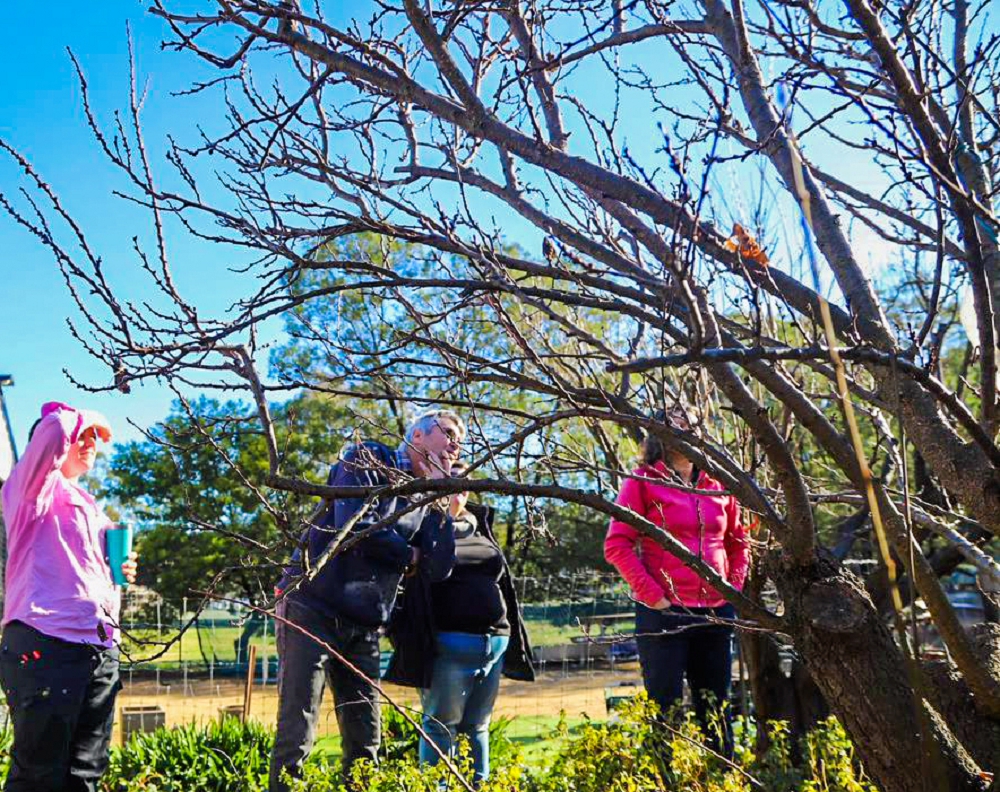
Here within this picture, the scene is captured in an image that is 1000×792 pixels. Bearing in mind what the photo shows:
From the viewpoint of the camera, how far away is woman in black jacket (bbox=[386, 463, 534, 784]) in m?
3.74

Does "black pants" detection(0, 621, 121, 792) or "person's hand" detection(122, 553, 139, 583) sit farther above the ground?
"person's hand" detection(122, 553, 139, 583)

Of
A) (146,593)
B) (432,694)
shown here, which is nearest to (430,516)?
(432,694)

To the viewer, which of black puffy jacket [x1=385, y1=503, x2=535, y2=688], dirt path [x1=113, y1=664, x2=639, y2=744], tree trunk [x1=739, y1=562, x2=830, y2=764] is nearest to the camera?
black puffy jacket [x1=385, y1=503, x2=535, y2=688]

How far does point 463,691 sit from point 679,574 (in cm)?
101

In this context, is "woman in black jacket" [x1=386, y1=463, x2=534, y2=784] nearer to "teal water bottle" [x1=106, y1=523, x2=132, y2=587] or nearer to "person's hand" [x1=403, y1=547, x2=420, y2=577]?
"person's hand" [x1=403, y1=547, x2=420, y2=577]

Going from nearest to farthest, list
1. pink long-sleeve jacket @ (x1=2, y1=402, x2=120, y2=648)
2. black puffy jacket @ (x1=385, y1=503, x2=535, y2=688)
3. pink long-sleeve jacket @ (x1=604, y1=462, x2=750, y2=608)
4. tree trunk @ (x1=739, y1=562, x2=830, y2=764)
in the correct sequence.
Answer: pink long-sleeve jacket @ (x1=2, y1=402, x2=120, y2=648) → pink long-sleeve jacket @ (x1=604, y1=462, x2=750, y2=608) → black puffy jacket @ (x1=385, y1=503, x2=535, y2=688) → tree trunk @ (x1=739, y1=562, x2=830, y2=764)

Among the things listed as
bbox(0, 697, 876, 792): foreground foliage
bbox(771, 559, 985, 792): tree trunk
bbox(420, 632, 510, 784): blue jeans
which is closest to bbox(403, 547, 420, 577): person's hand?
bbox(420, 632, 510, 784): blue jeans

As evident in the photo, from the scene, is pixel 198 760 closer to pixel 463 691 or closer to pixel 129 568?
pixel 129 568

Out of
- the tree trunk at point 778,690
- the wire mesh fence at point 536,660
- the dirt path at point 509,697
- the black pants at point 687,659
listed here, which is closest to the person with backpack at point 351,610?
the black pants at point 687,659

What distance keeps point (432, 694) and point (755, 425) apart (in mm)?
2342

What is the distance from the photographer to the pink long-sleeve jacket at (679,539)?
142 inches

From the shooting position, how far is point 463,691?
3.79 meters

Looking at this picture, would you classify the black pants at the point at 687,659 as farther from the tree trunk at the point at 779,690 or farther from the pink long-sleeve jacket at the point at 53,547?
the pink long-sleeve jacket at the point at 53,547

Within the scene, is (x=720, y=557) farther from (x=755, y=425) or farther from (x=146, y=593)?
(x=146, y=593)
